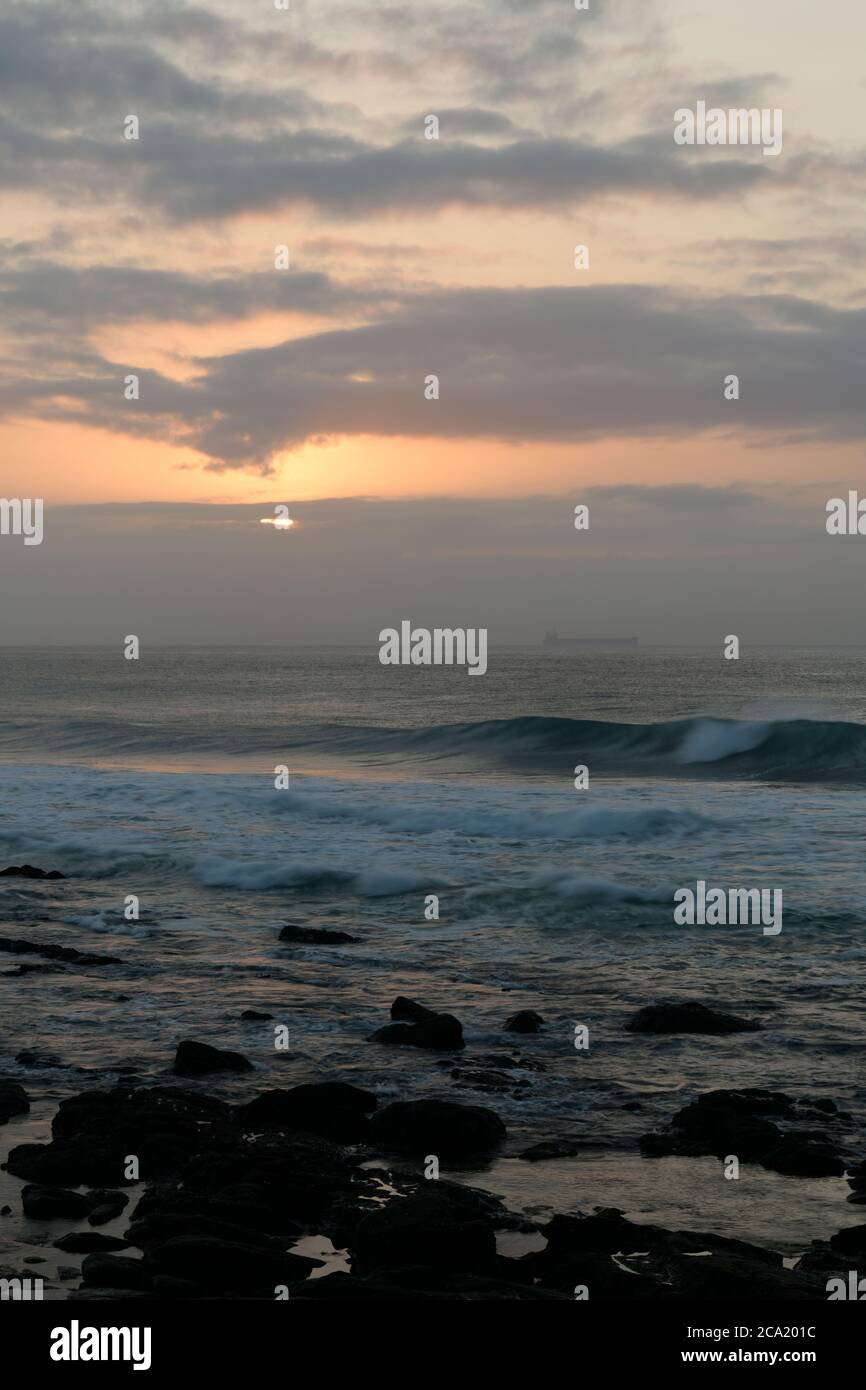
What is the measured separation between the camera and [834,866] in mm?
23016

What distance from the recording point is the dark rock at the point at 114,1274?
7516 millimetres

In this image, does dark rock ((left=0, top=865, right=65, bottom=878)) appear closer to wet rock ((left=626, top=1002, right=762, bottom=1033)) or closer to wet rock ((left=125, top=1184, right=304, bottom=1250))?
wet rock ((left=626, top=1002, right=762, bottom=1033))

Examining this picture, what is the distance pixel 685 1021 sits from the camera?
1348 centimetres

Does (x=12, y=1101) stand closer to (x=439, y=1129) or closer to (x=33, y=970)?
(x=439, y=1129)

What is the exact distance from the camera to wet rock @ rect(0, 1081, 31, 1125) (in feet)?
35.5

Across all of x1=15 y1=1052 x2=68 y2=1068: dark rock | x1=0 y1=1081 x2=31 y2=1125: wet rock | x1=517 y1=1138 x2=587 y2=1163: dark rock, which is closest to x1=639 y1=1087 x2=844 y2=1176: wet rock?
x1=517 y1=1138 x2=587 y2=1163: dark rock

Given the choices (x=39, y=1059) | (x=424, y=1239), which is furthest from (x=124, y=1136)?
(x=424, y=1239)

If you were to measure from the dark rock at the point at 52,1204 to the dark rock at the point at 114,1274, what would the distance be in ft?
3.70

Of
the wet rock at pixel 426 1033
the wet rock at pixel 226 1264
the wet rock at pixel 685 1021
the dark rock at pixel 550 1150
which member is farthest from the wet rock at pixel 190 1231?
the wet rock at pixel 685 1021

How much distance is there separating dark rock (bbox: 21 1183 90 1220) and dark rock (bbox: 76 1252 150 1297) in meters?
1.13

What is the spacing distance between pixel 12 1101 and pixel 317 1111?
2751 mm

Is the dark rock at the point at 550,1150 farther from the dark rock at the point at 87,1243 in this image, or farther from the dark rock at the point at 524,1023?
the dark rock at the point at 87,1243
